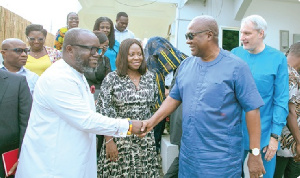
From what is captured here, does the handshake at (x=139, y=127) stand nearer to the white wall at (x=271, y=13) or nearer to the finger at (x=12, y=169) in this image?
the finger at (x=12, y=169)

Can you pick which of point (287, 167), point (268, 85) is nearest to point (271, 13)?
point (287, 167)

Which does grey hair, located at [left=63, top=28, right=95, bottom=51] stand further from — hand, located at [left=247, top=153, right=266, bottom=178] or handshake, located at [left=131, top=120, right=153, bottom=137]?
hand, located at [left=247, top=153, right=266, bottom=178]

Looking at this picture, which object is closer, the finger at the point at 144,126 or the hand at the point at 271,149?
the hand at the point at 271,149

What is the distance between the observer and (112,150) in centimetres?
299

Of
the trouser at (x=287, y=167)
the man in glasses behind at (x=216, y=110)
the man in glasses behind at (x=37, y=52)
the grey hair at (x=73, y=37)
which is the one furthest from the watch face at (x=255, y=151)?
the man in glasses behind at (x=37, y=52)

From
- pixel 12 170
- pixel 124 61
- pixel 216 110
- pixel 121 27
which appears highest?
pixel 121 27

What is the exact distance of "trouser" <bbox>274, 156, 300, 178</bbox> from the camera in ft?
10.5

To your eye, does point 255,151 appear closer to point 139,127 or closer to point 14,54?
point 139,127

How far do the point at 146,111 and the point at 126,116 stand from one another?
9.7 inches

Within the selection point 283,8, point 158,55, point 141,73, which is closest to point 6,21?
point 158,55

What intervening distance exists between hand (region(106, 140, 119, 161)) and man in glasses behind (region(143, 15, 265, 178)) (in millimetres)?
920

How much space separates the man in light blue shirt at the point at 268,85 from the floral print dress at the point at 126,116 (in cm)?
111

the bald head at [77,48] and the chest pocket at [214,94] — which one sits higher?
the bald head at [77,48]

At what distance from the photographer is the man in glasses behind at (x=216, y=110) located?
220 cm
